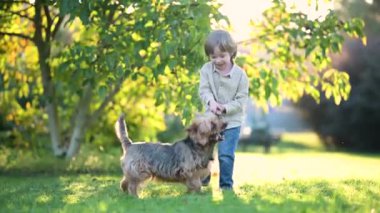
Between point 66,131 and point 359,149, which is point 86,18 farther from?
point 359,149

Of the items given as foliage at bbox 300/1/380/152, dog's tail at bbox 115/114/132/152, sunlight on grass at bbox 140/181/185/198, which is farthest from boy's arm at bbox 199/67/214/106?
foliage at bbox 300/1/380/152

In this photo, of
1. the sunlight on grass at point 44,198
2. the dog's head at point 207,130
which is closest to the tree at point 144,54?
the dog's head at point 207,130

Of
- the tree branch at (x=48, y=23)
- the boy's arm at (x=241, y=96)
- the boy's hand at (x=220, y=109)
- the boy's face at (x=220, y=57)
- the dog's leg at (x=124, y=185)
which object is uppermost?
the tree branch at (x=48, y=23)

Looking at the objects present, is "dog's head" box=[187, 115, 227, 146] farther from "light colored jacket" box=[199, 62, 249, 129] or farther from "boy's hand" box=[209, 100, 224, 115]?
"light colored jacket" box=[199, 62, 249, 129]

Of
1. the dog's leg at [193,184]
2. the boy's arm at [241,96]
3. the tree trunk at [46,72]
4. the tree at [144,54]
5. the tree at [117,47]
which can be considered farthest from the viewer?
the tree trunk at [46,72]

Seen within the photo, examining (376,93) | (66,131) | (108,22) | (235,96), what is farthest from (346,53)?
(235,96)

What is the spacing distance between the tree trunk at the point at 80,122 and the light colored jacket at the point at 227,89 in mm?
6077

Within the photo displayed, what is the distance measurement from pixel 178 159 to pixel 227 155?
760 millimetres

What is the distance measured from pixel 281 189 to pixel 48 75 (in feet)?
20.3

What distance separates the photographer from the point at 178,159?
727cm

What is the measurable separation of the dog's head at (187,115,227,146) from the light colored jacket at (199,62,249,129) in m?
0.59

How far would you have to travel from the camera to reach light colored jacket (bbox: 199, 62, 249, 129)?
777 cm

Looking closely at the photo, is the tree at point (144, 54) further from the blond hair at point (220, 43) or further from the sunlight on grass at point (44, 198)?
the sunlight on grass at point (44, 198)

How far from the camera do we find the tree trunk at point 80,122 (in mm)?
13578
